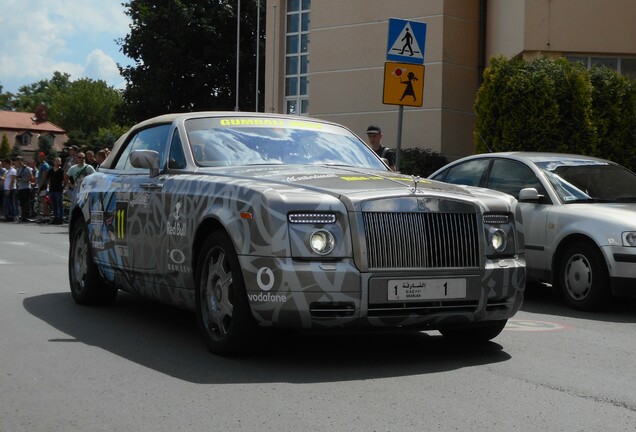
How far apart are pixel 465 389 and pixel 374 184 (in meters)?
1.57

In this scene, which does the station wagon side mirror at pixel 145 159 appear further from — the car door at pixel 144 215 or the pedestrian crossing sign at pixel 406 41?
the pedestrian crossing sign at pixel 406 41

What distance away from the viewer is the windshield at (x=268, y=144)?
7.78m

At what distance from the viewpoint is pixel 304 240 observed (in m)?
6.29

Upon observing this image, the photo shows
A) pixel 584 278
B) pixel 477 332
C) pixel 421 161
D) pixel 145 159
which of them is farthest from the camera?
pixel 421 161

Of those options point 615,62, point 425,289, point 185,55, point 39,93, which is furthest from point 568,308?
point 39,93

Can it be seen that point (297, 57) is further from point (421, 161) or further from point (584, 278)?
point (584, 278)

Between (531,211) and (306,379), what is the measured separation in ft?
16.8

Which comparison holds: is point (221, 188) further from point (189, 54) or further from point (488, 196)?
point (189, 54)

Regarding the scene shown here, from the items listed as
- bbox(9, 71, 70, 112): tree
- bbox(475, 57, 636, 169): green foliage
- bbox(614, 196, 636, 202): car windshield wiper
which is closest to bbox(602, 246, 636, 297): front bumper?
bbox(614, 196, 636, 202): car windshield wiper

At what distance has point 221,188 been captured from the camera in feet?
22.6

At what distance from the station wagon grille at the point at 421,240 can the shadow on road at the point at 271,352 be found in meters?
0.68

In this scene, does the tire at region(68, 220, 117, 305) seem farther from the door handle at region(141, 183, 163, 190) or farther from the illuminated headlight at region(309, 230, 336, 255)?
the illuminated headlight at region(309, 230, 336, 255)

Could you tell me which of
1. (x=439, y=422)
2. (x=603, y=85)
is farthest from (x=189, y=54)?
(x=439, y=422)

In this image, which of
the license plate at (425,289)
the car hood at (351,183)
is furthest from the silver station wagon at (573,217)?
the license plate at (425,289)
